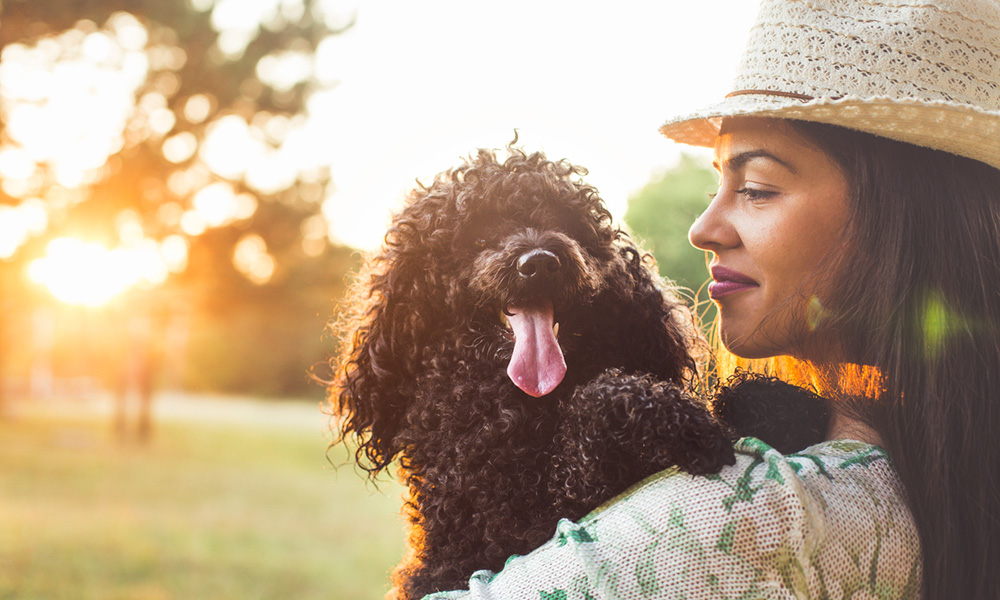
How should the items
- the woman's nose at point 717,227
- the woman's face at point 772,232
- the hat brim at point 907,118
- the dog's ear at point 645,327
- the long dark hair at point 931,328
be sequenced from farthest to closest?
the dog's ear at point 645,327 → the woman's nose at point 717,227 → the woman's face at point 772,232 → the hat brim at point 907,118 → the long dark hair at point 931,328

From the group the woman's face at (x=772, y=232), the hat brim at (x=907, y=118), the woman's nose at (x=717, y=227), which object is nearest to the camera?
the hat brim at (x=907, y=118)

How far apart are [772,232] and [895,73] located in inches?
14.7

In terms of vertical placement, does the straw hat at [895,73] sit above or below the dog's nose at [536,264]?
above

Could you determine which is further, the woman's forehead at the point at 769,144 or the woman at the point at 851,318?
the woman's forehead at the point at 769,144

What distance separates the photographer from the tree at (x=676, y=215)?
380cm

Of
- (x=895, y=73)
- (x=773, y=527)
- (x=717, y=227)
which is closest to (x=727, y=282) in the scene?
(x=717, y=227)

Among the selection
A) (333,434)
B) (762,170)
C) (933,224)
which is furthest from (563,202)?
(333,434)

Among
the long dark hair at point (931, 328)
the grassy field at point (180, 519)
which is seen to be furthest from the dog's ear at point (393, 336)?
the grassy field at point (180, 519)

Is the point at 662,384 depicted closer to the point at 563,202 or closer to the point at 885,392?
the point at 885,392

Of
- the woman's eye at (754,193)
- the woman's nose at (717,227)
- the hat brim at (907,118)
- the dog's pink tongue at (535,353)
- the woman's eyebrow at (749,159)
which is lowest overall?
the dog's pink tongue at (535,353)

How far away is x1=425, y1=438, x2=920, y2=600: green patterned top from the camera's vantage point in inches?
46.3

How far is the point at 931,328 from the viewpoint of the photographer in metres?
1.43

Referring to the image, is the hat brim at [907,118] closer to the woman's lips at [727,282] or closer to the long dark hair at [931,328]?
the long dark hair at [931,328]

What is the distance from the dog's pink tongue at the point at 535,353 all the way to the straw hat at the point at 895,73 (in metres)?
0.57
